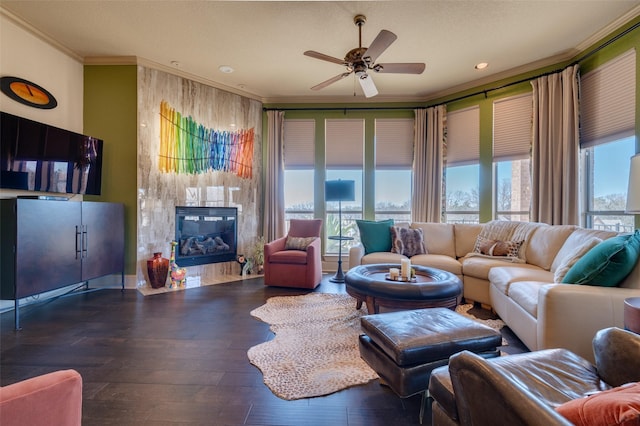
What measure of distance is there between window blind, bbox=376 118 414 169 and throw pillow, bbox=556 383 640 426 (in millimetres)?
4826

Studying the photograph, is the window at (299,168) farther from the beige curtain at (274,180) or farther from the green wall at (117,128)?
the green wall at (117,128)

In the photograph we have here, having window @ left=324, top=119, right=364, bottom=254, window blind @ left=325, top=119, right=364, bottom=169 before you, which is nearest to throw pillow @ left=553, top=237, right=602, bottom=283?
window @ left=324, top=119, right=364, bottom=254

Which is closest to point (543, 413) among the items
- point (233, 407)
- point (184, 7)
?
point (233, 407)

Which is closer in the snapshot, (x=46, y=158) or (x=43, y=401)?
(x=43, y=401)

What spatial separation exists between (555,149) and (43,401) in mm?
5081

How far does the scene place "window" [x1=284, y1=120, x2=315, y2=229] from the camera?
5441 mm

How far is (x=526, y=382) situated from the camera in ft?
3.76

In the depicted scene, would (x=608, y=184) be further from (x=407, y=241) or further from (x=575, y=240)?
(x=407, y=241)

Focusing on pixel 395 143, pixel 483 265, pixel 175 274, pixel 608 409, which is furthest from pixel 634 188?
pixel 175 274

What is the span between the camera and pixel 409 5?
2.84m

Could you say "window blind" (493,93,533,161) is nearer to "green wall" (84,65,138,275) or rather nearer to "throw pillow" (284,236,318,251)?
"throw pillow" (284,236,318,251)

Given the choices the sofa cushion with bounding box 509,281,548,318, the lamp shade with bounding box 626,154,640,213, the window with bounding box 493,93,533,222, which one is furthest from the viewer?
the window with bounding box 493,93,533,222

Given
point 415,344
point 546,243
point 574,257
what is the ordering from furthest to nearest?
1. point 546,243
2. point 574,257
3. point 415,344

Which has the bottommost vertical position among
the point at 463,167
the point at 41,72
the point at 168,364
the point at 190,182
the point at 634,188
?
the point at 168,364
